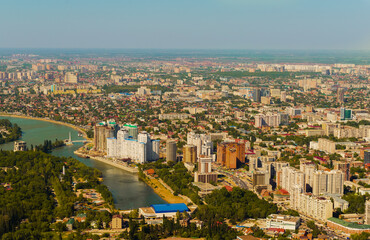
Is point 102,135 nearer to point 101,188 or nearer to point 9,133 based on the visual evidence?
point 9,133

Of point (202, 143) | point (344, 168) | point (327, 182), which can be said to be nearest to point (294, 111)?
point (202, 143)

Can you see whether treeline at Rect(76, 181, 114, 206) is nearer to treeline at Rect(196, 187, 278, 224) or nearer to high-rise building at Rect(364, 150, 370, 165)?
treeline at Rect(196, 187, 278, 224)

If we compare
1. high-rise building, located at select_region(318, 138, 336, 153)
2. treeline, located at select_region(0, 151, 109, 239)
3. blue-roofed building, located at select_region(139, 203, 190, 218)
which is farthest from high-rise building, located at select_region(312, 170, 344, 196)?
high-rise building, located at select_region(318, 138, 336, 153)

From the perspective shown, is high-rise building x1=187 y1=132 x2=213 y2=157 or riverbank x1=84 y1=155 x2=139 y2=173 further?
high-rise building x1=187 y1=132 x2=213 y2=157

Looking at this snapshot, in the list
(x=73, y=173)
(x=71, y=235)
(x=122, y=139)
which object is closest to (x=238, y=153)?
(x=122, y=139)

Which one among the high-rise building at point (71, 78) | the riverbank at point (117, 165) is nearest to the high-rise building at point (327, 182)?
the riverbank at point (117, 165)

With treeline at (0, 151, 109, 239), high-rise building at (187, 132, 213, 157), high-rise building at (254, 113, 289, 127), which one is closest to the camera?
treeline at (0, 151, 109, 239)

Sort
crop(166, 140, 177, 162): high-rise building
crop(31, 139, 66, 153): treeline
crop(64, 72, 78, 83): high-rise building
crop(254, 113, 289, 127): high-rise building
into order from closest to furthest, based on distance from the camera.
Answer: crop(166, 140, 177, 162): high-rise building
crop(31, 139, 66, 153): treeline
crop(254, 113, 289, 127): high-rise building
crop(64, 72, 78, 83): high-rise building
